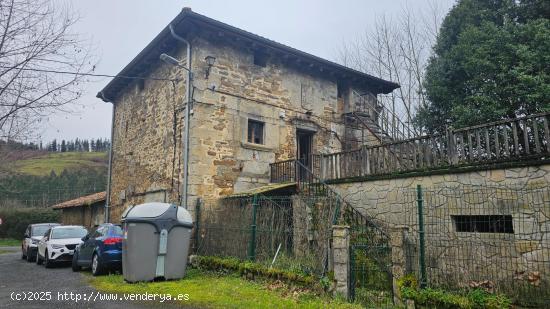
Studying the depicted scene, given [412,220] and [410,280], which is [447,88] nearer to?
[412,220]

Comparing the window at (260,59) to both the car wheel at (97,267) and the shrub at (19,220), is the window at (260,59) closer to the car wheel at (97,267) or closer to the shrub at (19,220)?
the car wheel at (97,267)

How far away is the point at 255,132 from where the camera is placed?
12633 mm

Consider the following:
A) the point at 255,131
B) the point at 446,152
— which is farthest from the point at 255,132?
the point at 446,152

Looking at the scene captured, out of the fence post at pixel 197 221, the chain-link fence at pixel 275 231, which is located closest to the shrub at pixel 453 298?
the chain-link fence at pixel 275 231

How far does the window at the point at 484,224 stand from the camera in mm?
6770

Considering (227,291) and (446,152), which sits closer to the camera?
(227,291)

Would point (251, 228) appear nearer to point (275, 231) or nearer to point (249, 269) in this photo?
point (275, 231)

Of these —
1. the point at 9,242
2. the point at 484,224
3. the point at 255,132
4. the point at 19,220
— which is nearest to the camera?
the point at 484,224

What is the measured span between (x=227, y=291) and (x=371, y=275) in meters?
2.75

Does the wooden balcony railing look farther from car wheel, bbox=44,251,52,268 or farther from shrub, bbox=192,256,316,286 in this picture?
car wheel, bbox=44,251,52,268

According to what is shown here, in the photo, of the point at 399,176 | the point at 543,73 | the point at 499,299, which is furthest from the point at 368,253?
the point at 543,73

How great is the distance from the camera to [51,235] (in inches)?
473

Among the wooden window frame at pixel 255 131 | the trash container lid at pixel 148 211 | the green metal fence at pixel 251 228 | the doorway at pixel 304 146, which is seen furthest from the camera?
the doorway at pixel 304 146

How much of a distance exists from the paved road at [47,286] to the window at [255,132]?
20.5 ft
